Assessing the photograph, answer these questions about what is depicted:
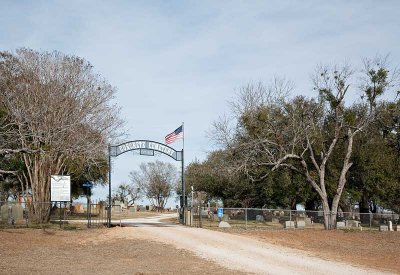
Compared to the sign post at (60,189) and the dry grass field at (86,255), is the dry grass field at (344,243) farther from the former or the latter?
the sign post at (60,189)

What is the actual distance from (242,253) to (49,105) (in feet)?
60.1

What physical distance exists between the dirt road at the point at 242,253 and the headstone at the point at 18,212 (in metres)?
9.82

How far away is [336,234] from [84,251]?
16.2 metres

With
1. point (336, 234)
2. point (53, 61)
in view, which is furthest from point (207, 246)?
point (53, 61)

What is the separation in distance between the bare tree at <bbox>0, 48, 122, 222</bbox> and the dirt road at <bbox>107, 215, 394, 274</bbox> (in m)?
8.76

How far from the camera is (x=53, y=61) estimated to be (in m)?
34.1

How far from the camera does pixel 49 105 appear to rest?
32094mm

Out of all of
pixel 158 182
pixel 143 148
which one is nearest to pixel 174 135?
pixel 143 148

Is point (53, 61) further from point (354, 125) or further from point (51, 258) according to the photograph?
point (354, 125)

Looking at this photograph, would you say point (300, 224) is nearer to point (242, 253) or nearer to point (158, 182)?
point (242, 253)

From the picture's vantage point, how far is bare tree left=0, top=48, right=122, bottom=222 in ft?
104

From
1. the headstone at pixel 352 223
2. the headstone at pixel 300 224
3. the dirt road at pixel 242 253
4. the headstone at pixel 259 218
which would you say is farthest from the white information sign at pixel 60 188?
Answer: the headstone at pixel 352 223

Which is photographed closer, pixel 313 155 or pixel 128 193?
pixel 313 155

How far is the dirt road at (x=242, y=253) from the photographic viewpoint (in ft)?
51.5
